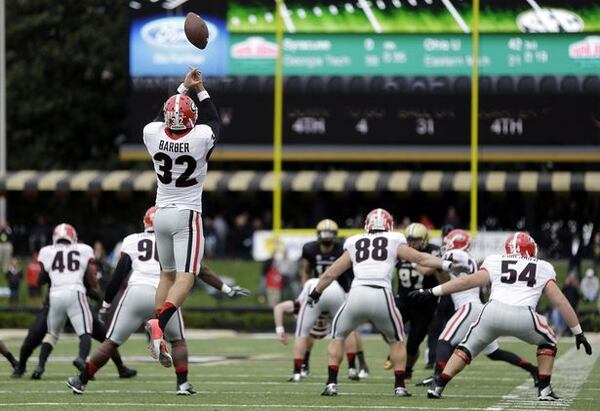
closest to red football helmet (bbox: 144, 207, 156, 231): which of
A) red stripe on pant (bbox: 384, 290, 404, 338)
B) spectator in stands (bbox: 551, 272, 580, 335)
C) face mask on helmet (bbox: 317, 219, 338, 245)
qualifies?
face mask on helmet (bbox: 317, 219, 338, 245)

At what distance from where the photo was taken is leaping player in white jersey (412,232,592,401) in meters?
12.0

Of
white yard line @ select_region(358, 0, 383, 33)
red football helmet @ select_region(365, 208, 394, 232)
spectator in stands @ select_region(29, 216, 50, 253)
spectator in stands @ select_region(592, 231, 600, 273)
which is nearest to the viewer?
red football helmet @ select_region(365, 208, 394, 232)

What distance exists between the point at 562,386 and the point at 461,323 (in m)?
1.02

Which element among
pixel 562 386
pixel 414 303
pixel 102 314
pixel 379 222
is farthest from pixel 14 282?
pixel 379 222

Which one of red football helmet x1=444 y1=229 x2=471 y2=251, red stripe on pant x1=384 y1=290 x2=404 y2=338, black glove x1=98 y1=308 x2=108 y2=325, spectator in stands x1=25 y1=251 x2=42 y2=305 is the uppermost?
red football helmet x1=444 y1=229 x2=471 y2=251

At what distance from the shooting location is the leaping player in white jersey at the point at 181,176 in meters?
11.2

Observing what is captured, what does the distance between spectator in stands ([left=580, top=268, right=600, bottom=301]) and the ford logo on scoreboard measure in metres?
7.28

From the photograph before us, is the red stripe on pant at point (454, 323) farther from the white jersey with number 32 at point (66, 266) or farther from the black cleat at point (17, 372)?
the black cleat at point (17, 372)

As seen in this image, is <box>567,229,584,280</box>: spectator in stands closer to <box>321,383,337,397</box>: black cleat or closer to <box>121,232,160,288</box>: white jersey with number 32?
<box>121,232,160,288</box>: white jersey with number 32

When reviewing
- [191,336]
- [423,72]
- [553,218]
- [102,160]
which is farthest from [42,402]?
[102,160]

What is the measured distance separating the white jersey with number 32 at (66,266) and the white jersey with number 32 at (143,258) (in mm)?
1182

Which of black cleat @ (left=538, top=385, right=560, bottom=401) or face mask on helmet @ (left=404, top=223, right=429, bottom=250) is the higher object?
face mask on helmet @ (left=404, top=223, right=429, bottom=250)

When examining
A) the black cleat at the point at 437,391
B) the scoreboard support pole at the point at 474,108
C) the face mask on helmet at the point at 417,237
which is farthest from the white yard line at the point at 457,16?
the black cleat at the point at 437,391

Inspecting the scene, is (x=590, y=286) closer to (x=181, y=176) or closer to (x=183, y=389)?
(x=183, y=389)
